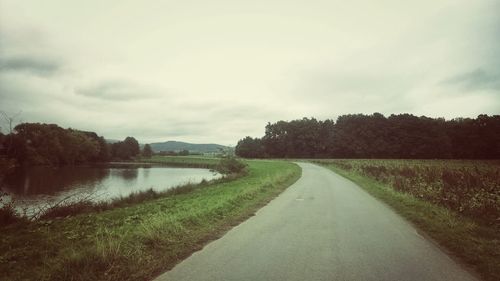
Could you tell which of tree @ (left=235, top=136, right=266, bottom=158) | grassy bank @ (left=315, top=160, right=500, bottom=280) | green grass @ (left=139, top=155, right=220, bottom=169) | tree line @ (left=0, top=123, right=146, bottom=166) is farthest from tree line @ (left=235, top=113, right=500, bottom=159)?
grassy bank @ (left=315, top=160, right=500, bottom=280)

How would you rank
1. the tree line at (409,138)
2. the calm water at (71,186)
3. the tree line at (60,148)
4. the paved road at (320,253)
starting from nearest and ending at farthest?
the paved road at (320,253)
the calm water at (71,186)
the tree line at (60,148)
the tree line at (409,138)

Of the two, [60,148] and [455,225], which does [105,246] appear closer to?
[455,225]

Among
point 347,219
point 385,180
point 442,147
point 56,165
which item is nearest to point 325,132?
point 442,147

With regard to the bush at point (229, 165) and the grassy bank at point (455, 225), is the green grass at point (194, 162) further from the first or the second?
the grassy bank at point (455, 225)

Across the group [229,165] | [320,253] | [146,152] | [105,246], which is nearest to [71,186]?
[229,165]

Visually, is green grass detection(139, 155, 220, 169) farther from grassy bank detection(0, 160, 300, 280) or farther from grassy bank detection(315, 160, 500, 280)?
grassy bank detection(0, 160, 300, 280)

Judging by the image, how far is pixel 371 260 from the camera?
6.78 metres

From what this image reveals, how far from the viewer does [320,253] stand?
724cm

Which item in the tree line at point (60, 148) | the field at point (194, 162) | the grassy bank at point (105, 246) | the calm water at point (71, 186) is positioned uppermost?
the tree line at point (60, 148)

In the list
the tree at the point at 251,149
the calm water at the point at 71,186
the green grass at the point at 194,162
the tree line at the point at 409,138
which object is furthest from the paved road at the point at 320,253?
the tree at the point at 251,149

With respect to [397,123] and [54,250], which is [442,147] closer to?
[397,123]

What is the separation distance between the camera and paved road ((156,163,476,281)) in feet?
19.6

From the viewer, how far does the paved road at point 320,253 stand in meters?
5.97

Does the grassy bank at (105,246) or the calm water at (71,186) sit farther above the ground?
the grassy bank at (105,246)
